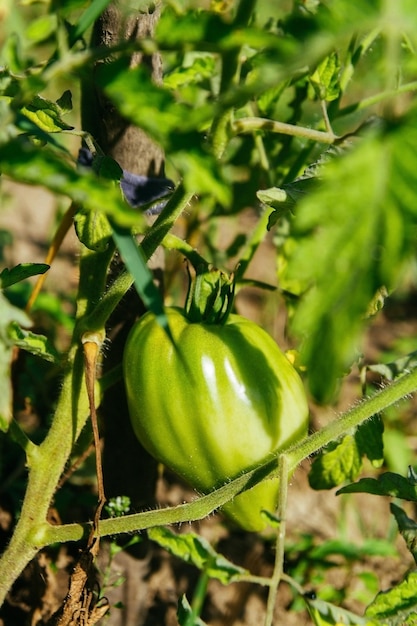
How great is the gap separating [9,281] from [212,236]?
852mm

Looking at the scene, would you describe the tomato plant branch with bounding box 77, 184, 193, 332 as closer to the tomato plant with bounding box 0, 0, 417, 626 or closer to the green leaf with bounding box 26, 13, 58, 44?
the tomato plant with bounding box 0, 0, 417, 626

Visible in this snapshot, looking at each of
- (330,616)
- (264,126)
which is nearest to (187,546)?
(330,616)

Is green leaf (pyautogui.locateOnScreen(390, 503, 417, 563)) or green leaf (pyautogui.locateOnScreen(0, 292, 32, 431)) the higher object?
green leaf (pyautogui.locateOnScreen(0, 292, 32, 431))

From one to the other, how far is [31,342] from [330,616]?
1.61 ft

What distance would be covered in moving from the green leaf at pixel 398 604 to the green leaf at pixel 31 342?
1.62 feet

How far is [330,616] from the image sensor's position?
0.89m

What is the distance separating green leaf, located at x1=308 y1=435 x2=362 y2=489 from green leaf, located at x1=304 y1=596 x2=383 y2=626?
7.9 inches

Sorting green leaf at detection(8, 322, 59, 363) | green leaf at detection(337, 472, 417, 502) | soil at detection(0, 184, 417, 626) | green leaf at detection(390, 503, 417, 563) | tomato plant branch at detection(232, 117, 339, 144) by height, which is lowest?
soil at detection(0, 184, 417, 626)

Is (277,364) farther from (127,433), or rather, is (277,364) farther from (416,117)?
(416,117)

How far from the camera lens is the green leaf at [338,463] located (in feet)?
3.33

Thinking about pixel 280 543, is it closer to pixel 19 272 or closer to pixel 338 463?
pixel 338 463

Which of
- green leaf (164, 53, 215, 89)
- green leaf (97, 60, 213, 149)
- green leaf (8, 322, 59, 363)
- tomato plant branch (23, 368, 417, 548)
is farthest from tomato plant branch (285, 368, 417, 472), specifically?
green leaf (164, 53, 215, 89)

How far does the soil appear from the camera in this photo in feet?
4.13

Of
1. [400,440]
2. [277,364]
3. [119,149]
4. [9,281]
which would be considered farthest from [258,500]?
[400,440]
